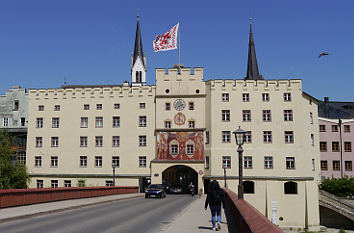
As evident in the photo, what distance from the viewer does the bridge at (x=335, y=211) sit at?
48906 millimetres

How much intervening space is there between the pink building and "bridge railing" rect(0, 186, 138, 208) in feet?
135

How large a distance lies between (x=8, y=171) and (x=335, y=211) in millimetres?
40626

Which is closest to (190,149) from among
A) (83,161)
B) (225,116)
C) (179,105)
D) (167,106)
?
(179,105)

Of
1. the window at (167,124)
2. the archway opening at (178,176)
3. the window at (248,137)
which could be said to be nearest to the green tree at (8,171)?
the window at (167,124)

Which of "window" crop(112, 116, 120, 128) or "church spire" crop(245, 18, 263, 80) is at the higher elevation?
"church spire" crop(245, 18, 263, 80)

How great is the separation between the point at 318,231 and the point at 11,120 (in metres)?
46.0

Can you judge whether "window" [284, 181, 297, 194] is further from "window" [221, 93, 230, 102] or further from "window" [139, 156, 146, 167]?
"window" [139, 156, 146, 167]

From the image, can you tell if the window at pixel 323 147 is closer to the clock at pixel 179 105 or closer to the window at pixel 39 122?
the clock at pixel 179 105

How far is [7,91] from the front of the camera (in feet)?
203

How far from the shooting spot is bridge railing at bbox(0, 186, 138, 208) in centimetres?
2029

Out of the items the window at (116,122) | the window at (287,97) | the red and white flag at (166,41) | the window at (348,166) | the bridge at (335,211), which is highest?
the red and white flag at (166,41)

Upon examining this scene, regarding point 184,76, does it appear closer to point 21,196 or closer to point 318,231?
point 318,231

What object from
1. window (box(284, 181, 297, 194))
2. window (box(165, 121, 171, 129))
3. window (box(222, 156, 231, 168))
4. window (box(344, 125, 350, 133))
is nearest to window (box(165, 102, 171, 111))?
window (box(165, 121, 171, 129))

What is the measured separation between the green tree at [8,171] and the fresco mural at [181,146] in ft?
56.0
